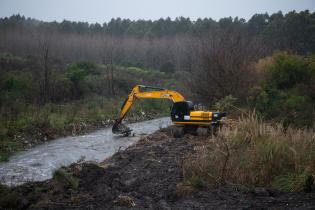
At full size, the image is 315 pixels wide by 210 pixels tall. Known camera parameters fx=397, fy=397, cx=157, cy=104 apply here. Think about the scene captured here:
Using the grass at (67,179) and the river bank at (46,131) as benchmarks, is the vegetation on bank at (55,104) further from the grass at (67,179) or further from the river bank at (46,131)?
the grass at (67,179)

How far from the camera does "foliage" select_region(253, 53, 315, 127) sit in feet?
49.9

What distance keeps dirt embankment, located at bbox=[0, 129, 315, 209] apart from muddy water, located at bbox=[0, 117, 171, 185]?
185 centimetres

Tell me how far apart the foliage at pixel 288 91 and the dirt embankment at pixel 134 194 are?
248 inches

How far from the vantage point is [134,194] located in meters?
8.32

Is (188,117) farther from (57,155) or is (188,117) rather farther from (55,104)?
(55,104)

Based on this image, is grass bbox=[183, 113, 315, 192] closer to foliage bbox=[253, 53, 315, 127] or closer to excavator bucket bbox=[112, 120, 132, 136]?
foliage bbox=[253, 53, 315, 127]

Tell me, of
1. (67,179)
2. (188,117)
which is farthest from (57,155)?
(67,179)

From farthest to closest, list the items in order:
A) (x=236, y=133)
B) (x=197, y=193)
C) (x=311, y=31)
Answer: (x=311, y=31) → (x=236, y=133) → (x=197, y=193)

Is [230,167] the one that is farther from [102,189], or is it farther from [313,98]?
[313,98]

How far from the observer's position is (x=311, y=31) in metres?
43.7

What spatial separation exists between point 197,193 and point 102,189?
2.04m

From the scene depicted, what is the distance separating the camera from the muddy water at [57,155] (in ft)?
39.5

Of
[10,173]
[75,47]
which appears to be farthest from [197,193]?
[75,47]

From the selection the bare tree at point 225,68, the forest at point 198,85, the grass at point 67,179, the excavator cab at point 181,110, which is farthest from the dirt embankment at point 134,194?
the bare tree at point 225,68
